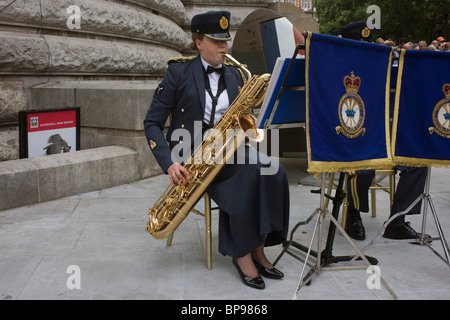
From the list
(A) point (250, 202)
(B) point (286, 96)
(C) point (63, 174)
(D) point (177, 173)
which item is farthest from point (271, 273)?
(C) point (63, 174)

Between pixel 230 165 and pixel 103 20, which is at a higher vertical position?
pixel 103 20

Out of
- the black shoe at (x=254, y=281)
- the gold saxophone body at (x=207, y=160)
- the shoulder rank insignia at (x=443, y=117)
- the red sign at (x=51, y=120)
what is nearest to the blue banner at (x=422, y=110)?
the shoulder rank insignia at (x=443, y=117)

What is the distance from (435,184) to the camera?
21.2 ft

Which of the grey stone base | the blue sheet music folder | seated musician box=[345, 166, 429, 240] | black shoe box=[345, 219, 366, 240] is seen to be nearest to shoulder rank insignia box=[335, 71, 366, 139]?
the blue sheet music folder

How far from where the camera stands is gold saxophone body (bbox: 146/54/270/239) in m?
3.55

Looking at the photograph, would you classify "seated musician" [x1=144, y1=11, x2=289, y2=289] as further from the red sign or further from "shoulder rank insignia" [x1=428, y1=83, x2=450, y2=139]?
the red sign

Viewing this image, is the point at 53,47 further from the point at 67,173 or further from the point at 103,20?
the point at 67,173

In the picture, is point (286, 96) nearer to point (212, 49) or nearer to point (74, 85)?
point (212, 49)

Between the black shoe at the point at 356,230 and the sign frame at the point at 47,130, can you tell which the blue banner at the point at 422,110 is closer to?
the black shoe at the point at 356,230

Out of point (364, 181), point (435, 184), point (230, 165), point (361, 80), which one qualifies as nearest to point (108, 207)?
point (230, 165)

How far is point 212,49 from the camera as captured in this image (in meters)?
3.72

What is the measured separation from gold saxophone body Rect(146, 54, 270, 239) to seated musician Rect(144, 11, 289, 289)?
3.5 inches

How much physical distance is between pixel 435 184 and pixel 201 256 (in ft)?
12.9

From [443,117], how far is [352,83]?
0.74 m
